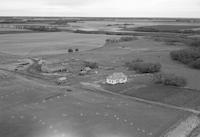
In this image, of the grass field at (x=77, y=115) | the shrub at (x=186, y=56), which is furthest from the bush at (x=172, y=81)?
the shrub at (x=186, y=56)

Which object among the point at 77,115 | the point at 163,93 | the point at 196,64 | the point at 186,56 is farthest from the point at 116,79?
the point at 186,56

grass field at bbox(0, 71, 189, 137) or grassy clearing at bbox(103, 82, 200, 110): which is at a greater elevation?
grassy clearing at bbox(103, 82, 200, 110)

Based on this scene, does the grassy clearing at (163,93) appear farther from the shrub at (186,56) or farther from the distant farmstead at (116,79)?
the shrub at (186,56)

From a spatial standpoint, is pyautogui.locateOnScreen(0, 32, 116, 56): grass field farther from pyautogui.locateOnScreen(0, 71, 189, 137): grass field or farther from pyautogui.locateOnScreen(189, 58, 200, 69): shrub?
pyautogui.locateOnScreen(0, 71, 189, 137): grass field

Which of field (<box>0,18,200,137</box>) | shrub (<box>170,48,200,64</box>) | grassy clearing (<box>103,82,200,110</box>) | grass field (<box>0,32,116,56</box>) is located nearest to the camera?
field (<box>0,18,200,137</box>)

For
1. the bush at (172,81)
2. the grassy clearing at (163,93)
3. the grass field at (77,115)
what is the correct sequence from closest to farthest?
the grass field at (77,115)
the grassy clearing at (163,93)
the bush at (172,81)

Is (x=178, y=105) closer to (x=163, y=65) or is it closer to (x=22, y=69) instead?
(x=163, y=65)

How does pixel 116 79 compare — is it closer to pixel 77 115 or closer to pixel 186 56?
pixel 77 115

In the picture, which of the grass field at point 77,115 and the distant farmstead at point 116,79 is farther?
the distant farmstead at point 116,79

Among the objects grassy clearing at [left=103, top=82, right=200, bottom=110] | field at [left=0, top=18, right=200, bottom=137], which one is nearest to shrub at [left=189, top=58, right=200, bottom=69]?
field at [left=0, top=18, right=200, bottom=137]

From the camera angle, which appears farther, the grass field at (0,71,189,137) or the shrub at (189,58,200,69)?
the shrub at (189,58,200,69)

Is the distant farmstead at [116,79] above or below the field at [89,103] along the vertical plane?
above
